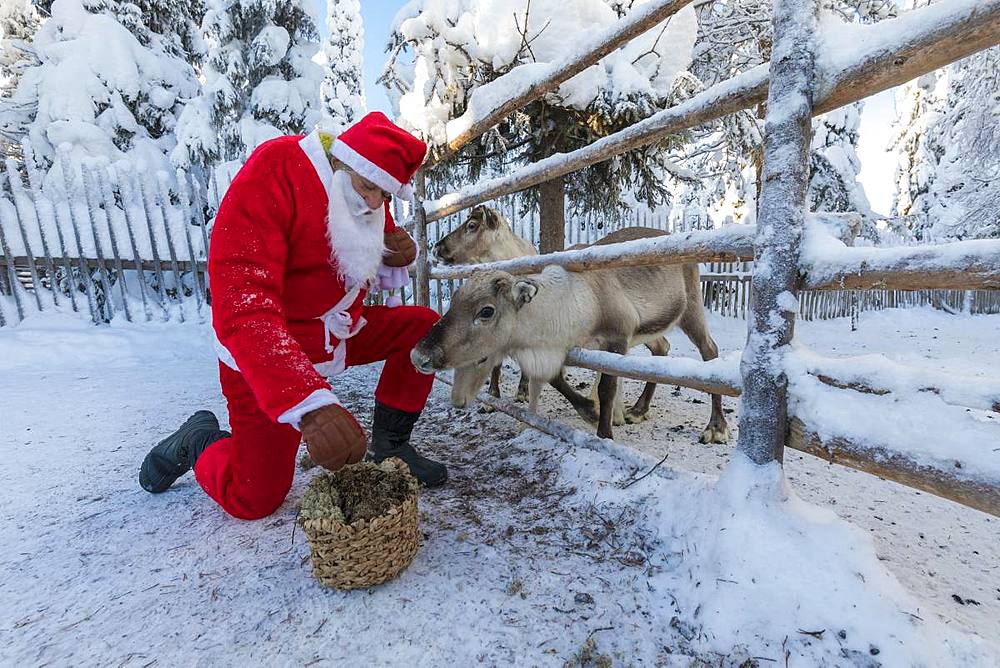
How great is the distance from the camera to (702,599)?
4.10 ft

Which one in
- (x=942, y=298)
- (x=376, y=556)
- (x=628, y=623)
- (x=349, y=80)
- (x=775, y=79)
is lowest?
(x=942, y=298)

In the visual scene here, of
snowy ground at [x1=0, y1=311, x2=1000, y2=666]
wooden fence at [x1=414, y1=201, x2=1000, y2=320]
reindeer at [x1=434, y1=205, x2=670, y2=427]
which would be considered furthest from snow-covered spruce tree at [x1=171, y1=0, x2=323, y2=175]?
snowy ground at [x1=0, y1=311, x2=1000, y2=666]

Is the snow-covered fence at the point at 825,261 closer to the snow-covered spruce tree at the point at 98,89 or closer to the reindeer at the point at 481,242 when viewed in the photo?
the reindeer at the point at 481,242

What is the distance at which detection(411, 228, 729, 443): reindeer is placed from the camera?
8.12ft

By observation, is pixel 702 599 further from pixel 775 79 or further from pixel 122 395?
pixel 122 395

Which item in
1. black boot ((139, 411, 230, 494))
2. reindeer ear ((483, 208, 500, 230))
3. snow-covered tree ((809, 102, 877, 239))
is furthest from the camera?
snow-covered tree ((809, 102, 877, 239))

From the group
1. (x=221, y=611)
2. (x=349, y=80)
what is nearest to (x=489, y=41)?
(x=221, y=611)

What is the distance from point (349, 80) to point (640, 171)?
26.1m

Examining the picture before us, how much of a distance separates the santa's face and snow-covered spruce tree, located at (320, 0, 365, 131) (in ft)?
81.7

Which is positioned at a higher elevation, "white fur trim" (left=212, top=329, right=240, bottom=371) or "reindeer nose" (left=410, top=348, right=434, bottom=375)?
"white fur trim" (left=212, top=329, right=240, bottom=371)

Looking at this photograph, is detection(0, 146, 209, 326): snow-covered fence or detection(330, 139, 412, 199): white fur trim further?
detection(0, 146, 209, 326): snow-covered fence

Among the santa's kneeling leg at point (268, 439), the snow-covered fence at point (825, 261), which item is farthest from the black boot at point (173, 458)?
the snow-covered fence at point (825, 261)

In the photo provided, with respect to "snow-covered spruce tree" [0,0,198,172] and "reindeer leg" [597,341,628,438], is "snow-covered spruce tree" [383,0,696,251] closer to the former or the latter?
"reindeer leg" [597,341,628,438]

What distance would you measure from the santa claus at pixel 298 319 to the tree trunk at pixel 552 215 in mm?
3037
